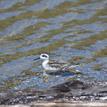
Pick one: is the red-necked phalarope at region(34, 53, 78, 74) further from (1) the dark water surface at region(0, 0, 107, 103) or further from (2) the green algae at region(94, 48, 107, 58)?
(2) the green algae at region(94, 48, 107, 58)

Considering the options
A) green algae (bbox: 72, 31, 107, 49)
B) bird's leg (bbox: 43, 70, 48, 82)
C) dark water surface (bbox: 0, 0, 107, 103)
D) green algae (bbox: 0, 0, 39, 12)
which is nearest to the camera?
bird's leg (bbox: 43, 70, 48, 82)

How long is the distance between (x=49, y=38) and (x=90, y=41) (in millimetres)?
1667

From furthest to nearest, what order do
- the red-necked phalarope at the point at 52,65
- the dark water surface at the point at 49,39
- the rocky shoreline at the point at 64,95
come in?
the red-necked phalarope at the point at 52,65, the dark water surface at the point at 49,39, the rocky shoreline at the point at 64,95

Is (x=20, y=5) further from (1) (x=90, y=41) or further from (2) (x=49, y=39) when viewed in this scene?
(1) (x=90, y=41)

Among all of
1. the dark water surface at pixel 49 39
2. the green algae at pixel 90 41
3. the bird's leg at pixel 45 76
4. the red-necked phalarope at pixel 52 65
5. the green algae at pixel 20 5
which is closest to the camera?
the bird's leg at pixel 45 76

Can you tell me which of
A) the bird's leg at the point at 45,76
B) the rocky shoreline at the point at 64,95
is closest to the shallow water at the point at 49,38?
the bird's leg at the point at 45,76

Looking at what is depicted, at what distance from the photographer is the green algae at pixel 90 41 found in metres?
21.5

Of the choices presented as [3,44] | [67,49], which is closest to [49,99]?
[67,49]

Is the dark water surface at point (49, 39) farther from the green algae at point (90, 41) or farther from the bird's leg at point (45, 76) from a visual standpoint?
the bird's leg at point (45, 76)

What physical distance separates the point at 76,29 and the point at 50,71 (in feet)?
15.6

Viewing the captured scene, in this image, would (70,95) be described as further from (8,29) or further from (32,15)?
(32,15)

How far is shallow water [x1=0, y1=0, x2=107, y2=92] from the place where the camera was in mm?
17906

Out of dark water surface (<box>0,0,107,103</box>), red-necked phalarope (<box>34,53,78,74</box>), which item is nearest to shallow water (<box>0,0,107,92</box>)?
dark water surface (<box>0,0,107,103</box>)

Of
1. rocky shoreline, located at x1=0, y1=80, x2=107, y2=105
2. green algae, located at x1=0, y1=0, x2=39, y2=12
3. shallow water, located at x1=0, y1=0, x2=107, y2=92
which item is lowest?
shallow water, located at x1=0, y1=0, x2=107, y2=92
